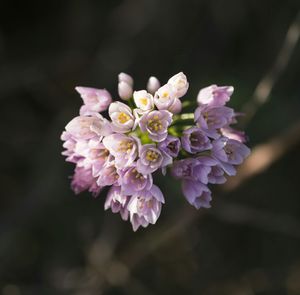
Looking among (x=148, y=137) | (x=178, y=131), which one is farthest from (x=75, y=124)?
(x=178, y=131)

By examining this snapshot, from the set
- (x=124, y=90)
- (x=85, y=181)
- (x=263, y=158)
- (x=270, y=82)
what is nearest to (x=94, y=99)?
(x=124, y=90)

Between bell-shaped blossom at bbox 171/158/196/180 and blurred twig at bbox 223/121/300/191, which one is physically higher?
bell-shaped blossom at bbox 171/158/196/180

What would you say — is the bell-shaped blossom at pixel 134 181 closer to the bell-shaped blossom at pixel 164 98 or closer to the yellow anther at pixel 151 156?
the yellow anther at pixel 151 156

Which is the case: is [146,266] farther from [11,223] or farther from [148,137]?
[148,137]

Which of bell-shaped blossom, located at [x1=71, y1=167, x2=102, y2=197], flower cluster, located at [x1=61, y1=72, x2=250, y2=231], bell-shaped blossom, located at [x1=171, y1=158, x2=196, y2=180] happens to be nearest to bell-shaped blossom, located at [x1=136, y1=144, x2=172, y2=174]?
flower cluster, located at [x1=61, y1=72, x2=250, y2=231]

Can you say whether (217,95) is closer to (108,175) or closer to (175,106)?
(175,106)
